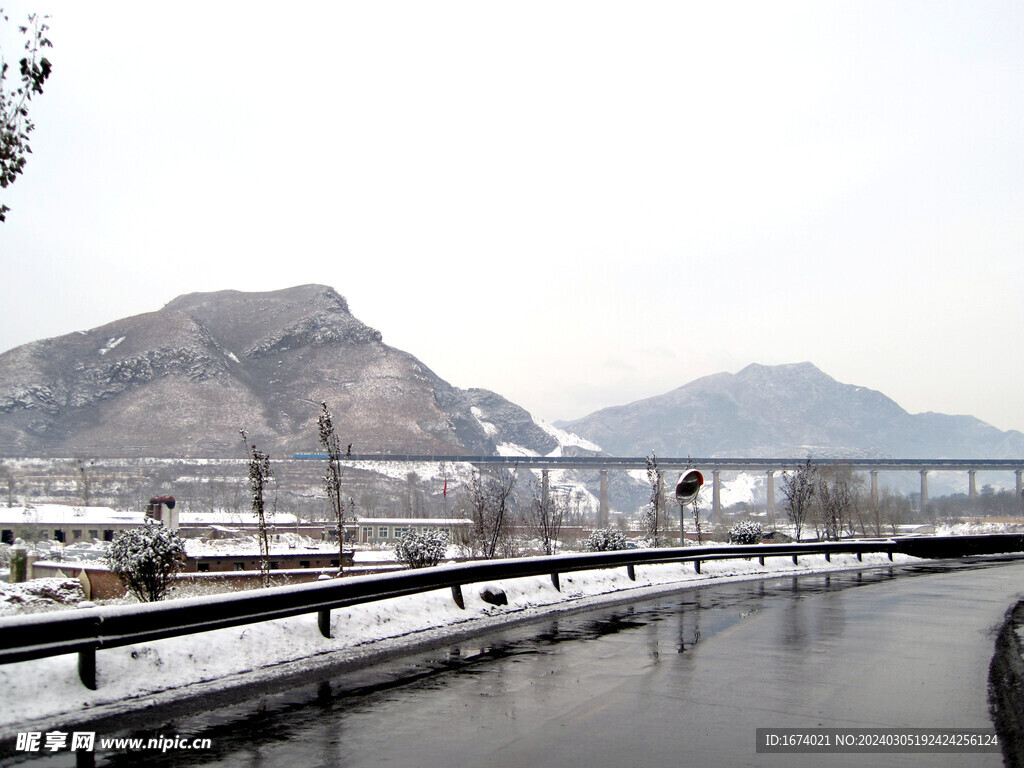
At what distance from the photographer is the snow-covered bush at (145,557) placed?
128 ft

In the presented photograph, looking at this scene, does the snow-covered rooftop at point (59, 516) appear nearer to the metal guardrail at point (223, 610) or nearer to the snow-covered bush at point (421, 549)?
the snow-covered bush at point (421, 549)

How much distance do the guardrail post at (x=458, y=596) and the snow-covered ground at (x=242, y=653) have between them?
13 cm

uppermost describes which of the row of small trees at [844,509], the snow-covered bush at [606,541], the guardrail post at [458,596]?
the guardrail post at [458,596]

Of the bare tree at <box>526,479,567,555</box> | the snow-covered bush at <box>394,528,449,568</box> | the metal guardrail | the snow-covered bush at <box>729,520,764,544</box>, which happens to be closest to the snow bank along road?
the metal guardrail

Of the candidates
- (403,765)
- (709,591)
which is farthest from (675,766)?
(709,591)

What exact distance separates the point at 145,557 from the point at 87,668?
1253 inches

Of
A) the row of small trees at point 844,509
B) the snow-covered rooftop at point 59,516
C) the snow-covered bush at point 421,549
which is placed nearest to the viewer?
the snow-covered bush at point 421,549

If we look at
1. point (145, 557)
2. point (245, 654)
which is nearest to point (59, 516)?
point (145, 557)

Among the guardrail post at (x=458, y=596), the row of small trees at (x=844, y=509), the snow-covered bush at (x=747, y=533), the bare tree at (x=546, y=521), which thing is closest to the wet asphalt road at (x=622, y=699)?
the guardrail post at (x=458, y=596)

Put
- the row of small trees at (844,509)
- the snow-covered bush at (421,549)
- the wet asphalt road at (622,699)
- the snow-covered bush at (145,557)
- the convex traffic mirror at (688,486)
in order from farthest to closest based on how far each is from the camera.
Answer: the row of small trees at (844,509), the snow-covered bush at (421,549), the snow-covered bush at (145,557), the convex traffic mirror at (688,486), the wet asphalt road at (622,699)

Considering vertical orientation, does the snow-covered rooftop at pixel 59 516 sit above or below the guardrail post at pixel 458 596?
below

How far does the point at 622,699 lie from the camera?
9180mm

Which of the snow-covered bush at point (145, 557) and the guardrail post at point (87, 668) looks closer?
the guardrail post at point (87, 668)

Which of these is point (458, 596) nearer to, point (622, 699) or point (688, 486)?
point (622, 699)
